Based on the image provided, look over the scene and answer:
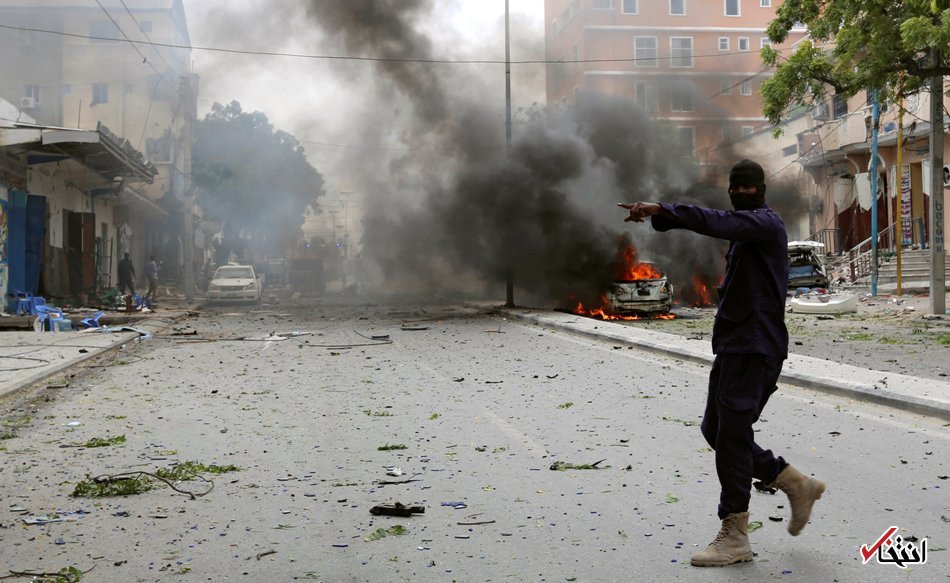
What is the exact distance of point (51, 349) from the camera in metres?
14.9

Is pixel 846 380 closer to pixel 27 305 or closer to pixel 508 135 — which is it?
pixel 27 305

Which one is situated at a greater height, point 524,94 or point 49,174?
point 524,94

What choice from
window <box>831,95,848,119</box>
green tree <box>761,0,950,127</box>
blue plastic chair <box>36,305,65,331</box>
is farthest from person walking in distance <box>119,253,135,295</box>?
window <box>831,95,848,119</box>

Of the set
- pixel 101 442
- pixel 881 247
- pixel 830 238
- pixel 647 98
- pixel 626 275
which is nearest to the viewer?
pixel 101 442

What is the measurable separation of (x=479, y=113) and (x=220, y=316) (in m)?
10.8

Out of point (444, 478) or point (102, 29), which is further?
point (102, 29)

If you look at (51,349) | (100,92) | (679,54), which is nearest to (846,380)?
(51,349)

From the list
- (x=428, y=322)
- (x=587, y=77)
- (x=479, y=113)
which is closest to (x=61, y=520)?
(x=428, y=322)

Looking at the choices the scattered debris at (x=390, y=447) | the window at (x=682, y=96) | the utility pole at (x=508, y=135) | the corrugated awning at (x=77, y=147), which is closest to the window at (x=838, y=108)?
the window at (x=682, y=96)

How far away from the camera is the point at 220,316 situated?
26.6 meters

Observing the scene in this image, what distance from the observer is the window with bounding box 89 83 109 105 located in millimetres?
52000

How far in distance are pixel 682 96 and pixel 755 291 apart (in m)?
26.9

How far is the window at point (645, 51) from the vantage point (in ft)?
110

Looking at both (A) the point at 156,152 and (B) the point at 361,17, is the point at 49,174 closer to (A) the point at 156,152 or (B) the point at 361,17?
(B) the point at 361,17
